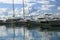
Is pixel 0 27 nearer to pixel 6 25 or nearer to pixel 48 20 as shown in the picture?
pixel 6 25

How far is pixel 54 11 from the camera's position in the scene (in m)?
6.07

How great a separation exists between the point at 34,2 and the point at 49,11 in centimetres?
20

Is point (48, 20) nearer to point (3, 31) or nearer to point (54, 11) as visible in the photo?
point (54, 11)

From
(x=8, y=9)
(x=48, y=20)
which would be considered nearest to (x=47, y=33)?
(x=48, y=20)

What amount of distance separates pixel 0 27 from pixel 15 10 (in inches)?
10.4

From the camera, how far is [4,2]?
6070 mm

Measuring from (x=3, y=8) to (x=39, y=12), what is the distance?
1.37ft

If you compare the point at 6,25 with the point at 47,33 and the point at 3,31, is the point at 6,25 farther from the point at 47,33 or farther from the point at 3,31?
the point at 47,33

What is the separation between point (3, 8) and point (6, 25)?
204 millimetres

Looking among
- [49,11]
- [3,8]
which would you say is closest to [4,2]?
[3,8]

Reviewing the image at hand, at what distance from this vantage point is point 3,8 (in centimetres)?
607

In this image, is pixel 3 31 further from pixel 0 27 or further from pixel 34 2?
pixel 34 2

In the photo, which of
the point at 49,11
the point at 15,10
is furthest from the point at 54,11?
the point at 15,10

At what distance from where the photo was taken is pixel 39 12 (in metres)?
6.06
